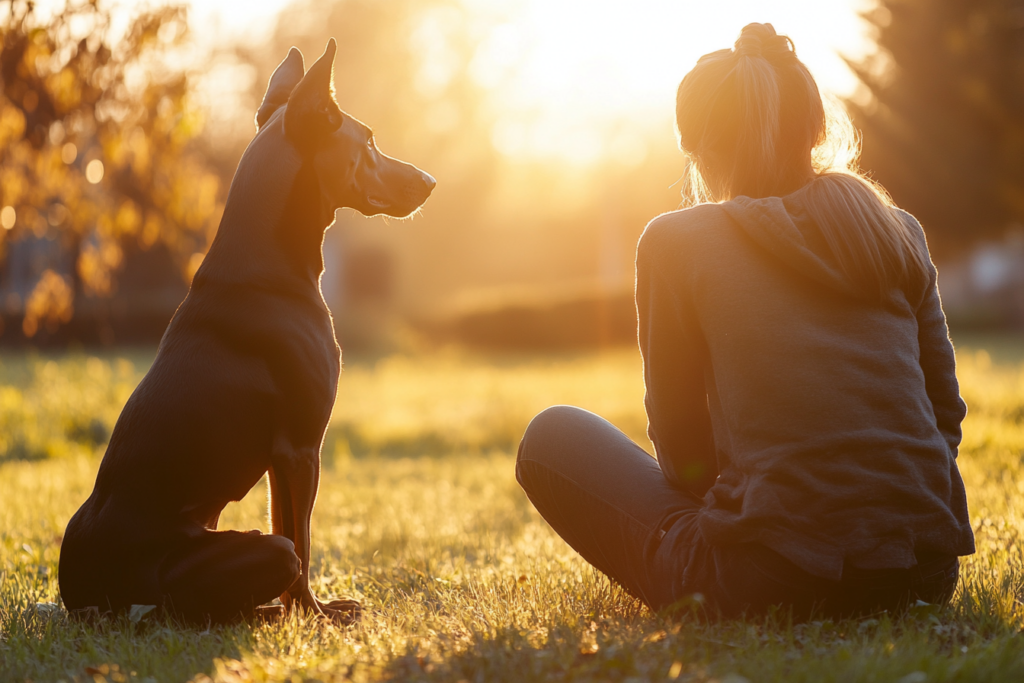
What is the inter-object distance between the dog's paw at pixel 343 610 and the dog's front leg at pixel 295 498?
66mm

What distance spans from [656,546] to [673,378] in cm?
48

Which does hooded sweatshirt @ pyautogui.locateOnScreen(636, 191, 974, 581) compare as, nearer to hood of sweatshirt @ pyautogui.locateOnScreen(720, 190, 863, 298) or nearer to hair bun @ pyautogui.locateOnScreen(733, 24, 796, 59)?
hood of sweatshirt @ pyautogui.locateOnScreen(720, 190, 863, 298)

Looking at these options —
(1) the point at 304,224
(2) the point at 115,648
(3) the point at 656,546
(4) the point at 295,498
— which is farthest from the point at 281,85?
(3) the point at 656,546

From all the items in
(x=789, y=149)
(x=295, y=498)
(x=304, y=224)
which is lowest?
(x=295, y=498)

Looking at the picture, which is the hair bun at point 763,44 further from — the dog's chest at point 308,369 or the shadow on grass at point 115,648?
the shadow on grass at point 115,648

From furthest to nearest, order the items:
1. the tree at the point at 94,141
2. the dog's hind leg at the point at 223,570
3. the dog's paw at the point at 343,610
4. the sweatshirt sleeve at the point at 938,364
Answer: the tree at the point at 94,141 < the dog's paw at the point at 343,610 < the dog's hind leg at the point at 223,570 < the sweatshirt sleeve at the point at 938,364

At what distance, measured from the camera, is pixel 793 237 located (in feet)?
7.00

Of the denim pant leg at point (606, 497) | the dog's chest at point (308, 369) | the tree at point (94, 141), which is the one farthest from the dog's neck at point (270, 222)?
the tree at point (94, 141)

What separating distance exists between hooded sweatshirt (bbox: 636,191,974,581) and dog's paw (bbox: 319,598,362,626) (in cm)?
128

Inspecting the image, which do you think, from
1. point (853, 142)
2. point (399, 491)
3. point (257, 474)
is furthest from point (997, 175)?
point (257, 474)

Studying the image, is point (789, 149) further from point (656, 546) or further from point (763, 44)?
point (656, 546)

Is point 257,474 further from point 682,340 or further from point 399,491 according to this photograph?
point 399,491

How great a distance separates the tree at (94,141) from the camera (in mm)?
5121

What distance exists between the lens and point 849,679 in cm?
197
